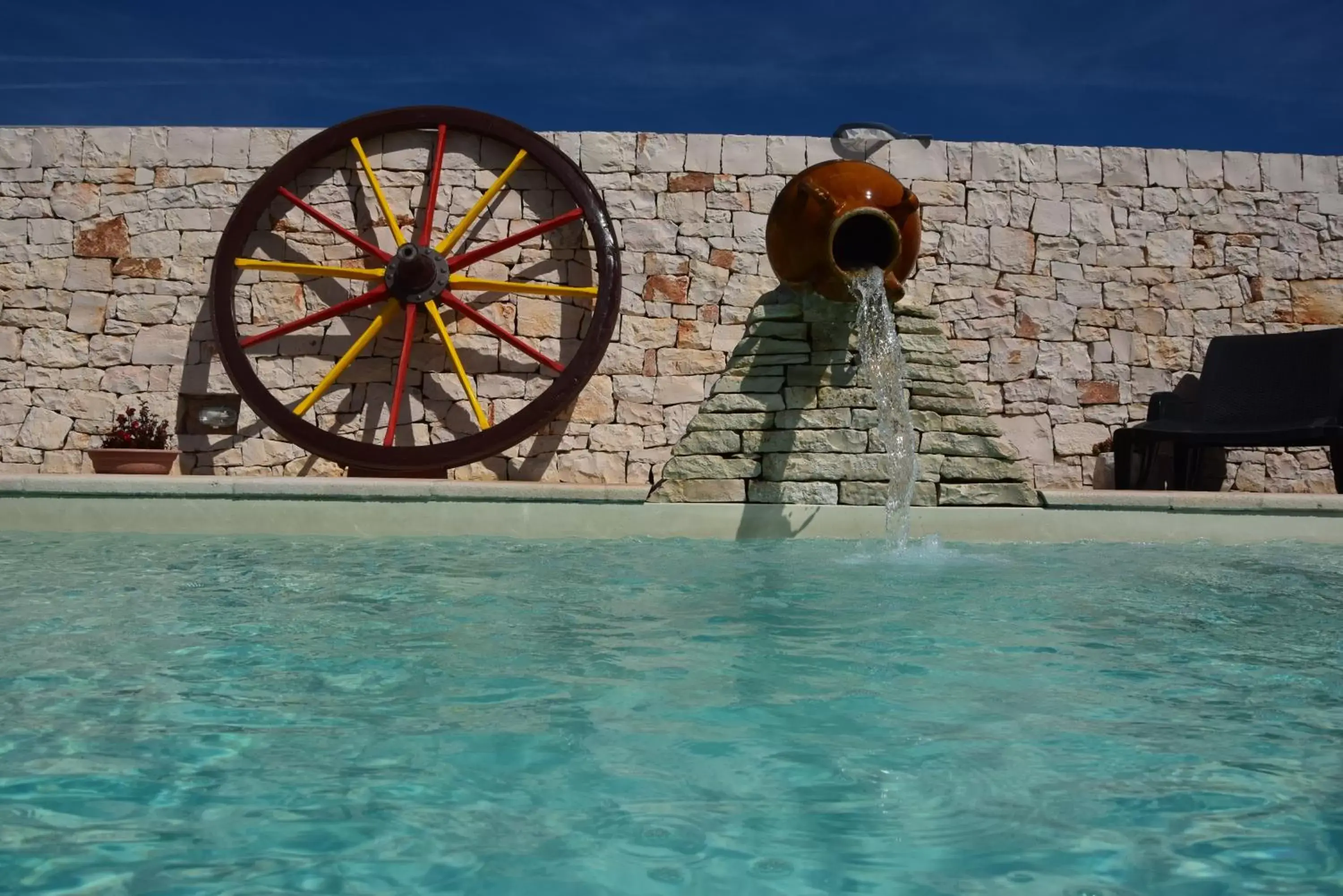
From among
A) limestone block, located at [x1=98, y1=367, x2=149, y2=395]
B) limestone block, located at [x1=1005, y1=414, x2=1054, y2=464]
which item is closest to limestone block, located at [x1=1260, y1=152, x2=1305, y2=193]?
limestone block, located at [x1=1005, y1=414, x2=1054, y2=464]

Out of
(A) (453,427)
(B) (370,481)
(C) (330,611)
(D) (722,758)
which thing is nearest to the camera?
(D) (722,758)

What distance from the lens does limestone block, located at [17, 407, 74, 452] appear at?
6227 millimetres

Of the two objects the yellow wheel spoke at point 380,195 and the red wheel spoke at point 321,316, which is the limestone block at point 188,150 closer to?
the yellow wheel spoke at point 380,195

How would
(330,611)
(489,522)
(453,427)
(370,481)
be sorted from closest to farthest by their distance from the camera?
(330,611)
(489,522)
(370,481)
(453,427)

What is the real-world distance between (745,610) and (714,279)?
12.9ft

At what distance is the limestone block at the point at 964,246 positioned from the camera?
6215mm

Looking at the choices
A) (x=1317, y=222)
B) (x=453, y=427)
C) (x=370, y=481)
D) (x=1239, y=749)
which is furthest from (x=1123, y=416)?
(x=1239, y=749)

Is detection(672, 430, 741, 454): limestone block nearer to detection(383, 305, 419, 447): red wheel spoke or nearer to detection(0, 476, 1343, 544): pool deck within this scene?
detection(0, 476, 1343, 544): pool deck

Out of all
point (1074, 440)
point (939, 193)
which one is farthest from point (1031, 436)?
point (939, 193)

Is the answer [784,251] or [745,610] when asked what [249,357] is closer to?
[784,251]

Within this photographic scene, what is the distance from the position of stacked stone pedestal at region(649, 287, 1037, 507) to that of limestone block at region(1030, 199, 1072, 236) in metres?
1.90

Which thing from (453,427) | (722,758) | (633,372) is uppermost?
(633,372)

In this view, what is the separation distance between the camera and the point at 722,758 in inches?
55.2

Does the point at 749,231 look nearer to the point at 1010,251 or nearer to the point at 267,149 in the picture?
the point at 1010,251
